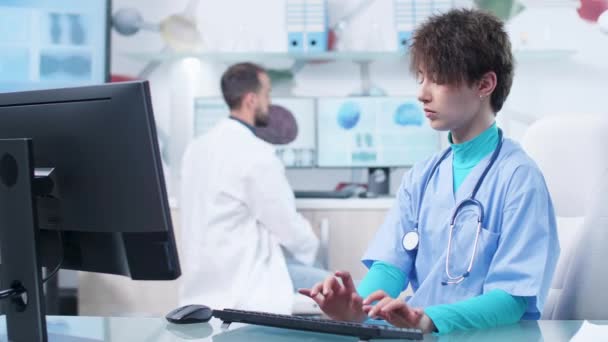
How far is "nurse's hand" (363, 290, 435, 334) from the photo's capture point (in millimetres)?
984

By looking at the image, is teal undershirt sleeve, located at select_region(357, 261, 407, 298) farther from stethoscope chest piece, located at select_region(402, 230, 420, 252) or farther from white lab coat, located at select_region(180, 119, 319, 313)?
white lab coat, located at select_region(180, 119, 319, 313)

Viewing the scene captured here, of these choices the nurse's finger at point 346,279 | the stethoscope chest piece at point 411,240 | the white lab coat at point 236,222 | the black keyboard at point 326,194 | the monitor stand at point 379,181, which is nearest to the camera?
the nurse's finger at point 346,279

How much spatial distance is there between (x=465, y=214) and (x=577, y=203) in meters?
0.39

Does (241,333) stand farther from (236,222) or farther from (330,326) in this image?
(236,222)

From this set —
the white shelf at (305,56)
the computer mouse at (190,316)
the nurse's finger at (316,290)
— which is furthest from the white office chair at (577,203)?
the white shelf at (305,56)

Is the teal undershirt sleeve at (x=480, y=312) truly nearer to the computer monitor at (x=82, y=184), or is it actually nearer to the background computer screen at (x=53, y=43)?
the computer monitor at (x=82, y=184)

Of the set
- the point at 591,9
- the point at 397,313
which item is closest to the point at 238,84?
the point at 591,9

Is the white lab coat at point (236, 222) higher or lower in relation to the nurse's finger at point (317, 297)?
lower

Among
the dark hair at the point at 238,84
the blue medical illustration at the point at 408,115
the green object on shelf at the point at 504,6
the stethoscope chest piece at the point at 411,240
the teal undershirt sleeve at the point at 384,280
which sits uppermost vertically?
the green object on shelf at the point at 504,6

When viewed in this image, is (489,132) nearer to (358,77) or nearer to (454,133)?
(454,133)

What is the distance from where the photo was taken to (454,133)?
4.35ft

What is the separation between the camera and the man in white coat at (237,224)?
2566 mm

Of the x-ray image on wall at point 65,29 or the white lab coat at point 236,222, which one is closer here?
the white lab coat at point 236,222

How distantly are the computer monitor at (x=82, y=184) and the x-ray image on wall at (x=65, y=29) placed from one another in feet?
7.86
